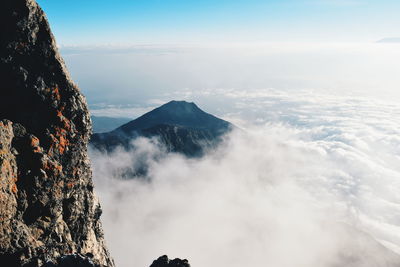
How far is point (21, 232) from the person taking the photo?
670 inches

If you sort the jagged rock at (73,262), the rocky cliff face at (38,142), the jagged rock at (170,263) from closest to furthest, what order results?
the jagged rock at (73,262), the rocky cliff face at (38,142), the jagged rock at (170,263)

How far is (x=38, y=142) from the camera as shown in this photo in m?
19.5

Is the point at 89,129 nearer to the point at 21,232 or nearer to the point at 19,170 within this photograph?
the point at 19,170

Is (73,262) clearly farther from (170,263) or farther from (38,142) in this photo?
(38,142)

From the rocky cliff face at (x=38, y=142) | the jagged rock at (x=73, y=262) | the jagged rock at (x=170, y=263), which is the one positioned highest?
the rocky cliff face at (x=38, y=142)

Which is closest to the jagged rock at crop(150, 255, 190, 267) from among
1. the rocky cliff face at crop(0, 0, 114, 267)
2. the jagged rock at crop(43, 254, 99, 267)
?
the rocky cliff face at crop(0, 0, 114, 267)

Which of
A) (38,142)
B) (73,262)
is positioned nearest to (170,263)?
(73,262)


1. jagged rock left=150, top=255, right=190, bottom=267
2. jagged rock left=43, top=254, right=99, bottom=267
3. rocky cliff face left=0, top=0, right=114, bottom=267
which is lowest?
jagged rock left=150, top=255, right=190, bottom=267

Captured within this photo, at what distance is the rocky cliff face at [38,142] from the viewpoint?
1741 cm

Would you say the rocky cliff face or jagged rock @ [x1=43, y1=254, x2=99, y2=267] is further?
the rocky cliff face

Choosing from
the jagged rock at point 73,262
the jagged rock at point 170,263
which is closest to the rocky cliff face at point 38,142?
the jagged rock at point 73,262

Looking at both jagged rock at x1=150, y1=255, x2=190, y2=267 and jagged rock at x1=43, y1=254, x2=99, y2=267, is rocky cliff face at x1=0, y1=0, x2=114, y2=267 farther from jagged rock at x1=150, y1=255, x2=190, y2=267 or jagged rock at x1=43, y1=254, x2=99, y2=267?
jagged rock at x1=150, y1=255, x2=190, y2=267

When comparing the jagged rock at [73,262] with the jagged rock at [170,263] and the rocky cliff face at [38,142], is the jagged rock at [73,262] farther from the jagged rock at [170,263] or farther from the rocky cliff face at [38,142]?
the jagged rock at [170,263]

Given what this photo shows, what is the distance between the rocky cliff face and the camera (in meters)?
17.4
